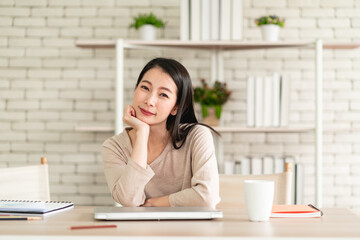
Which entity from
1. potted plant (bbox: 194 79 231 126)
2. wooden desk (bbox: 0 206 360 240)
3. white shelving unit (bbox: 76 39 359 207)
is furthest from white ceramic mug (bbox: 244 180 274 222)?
potted plant (bbox: 194 79 231 126)

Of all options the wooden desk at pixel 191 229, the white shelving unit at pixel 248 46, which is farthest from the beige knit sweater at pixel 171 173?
the white shelving unit at pixel 248 46

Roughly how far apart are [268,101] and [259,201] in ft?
4.51

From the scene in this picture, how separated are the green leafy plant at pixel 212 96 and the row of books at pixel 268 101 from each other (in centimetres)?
16

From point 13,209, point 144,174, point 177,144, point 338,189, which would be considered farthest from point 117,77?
point 338,189

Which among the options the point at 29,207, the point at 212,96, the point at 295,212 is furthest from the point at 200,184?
the point at 212,96

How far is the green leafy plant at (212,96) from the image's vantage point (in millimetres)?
2512

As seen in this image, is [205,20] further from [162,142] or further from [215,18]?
[162,142]

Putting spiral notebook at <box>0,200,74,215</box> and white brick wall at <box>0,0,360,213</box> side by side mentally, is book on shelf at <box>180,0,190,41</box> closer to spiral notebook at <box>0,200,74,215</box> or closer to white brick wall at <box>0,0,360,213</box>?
white brick wall at <box>0,0,360,213</box>

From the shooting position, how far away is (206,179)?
1480 millimetres

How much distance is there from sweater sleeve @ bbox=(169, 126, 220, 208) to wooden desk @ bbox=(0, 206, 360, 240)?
21 cm

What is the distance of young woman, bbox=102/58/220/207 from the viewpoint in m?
1.54

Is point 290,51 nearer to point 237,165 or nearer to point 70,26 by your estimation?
point 237,165

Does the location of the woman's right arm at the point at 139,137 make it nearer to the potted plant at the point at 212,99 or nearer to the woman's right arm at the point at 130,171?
the woman's right arm at the point at 130,171

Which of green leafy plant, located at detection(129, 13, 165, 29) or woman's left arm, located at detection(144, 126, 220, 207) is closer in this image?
woman's left arm, located at detection(144, 126, 220, 207)
